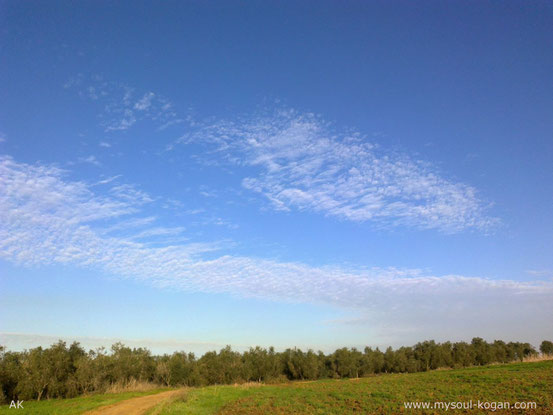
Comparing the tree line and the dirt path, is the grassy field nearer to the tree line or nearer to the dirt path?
the dirt path

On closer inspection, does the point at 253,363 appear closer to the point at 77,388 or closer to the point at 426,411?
the point at 77,388

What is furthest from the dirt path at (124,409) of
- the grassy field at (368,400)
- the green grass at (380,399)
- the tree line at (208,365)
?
the tree line at (208,365)

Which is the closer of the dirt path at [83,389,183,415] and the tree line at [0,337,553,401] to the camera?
the dirt path at [83,389,183,415]

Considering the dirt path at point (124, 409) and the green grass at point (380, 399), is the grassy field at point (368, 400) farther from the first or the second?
the dirt path at point (124, 409)

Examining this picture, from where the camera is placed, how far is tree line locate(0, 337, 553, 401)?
33188 mm

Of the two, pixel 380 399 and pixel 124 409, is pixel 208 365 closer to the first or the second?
pixel 124 409

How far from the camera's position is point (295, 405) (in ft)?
80.8

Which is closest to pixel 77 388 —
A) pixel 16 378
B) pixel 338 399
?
pixel 16 378

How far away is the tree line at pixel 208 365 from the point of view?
109 ft

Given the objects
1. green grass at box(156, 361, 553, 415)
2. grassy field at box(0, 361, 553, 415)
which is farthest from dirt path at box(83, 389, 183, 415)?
green grass at box(156, 361, 553, 415)

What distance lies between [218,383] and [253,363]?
22.7ft

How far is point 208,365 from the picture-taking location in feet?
172

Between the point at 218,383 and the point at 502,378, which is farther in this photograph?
the point at 218,383

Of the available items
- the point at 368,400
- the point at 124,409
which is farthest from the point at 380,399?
the point at 124,409
